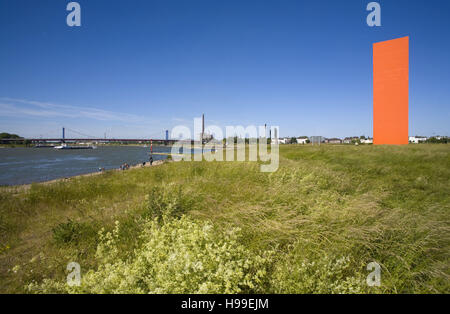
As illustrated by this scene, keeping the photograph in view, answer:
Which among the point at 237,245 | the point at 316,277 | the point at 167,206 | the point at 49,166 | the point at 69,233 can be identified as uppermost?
the point at 167,206

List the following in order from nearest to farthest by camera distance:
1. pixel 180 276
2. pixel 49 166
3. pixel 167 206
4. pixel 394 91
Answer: pixel 180 276 < pixel 167 206 < pixel 394 91 < pixel 49 166

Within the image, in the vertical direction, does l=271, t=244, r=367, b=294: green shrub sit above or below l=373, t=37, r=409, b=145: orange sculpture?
below

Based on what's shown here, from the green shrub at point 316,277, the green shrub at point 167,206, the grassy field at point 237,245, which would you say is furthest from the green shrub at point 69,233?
the green shrub at point 316,277

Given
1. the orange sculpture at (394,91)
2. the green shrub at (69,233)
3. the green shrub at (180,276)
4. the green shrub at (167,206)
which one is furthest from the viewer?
the orange sculpture at (394,91)

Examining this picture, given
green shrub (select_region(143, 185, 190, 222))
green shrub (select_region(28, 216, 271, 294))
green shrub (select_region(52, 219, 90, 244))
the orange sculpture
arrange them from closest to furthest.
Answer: green shrub (select_region(28, 216, 271, 294)) → green shrub (select_region(52, 219, 90, 244)) → green shrub (select_region(143, 185, 190, 222)) → the orange sculpture

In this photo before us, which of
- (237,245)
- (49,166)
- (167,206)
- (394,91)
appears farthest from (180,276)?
(49,166)

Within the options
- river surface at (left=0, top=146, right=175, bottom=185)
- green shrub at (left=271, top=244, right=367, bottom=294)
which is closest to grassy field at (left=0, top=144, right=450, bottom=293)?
green shrub at (left=271, top=244, right=367, bottom=294)

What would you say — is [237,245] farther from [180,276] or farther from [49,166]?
[49,166]

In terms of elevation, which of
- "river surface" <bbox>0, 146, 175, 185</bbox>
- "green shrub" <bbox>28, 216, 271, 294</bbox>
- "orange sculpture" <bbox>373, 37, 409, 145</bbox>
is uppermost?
"orange sculpture" <bbox>373, 37, 409, 145</bbox>

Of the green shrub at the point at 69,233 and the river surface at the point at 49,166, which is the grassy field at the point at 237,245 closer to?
the green shrub at the point at 69,233

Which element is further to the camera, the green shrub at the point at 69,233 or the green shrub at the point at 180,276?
the green shrub at the point at 69,233

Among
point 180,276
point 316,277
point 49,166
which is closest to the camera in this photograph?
point 180,276

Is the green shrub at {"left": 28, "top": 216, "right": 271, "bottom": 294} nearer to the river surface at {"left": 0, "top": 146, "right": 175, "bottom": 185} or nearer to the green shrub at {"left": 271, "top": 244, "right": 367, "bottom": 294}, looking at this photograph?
the green shrub at {"left": 271, "top": 244, "right": 367, "bottom": 294}
